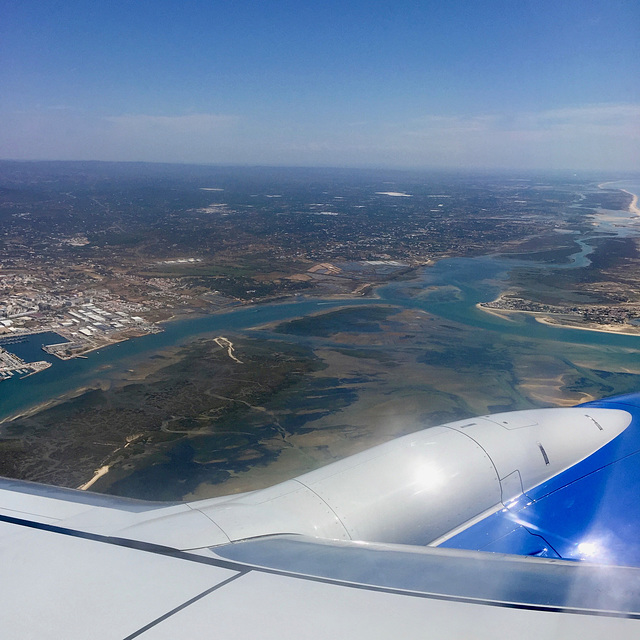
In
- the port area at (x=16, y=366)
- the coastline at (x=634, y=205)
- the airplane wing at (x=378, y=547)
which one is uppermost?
the coastline at (x=634, y=205)

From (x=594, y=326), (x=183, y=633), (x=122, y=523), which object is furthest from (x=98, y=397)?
(x=594, y=326)

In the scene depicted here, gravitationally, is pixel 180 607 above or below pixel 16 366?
above

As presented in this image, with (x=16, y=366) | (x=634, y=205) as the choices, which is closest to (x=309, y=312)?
(x=16, y=366)

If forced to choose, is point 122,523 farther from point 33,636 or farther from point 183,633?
point 183,633

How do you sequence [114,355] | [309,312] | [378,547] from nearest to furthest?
[378,547] → [114,355] → [309,312]

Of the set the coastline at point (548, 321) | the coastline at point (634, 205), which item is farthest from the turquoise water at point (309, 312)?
the coastline at point (634, 205)

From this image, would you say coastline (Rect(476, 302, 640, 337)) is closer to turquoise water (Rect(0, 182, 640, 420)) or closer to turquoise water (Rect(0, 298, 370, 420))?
turquoise water (Rect(0, 182, 640, 420))

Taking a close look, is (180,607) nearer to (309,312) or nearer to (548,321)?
(309,312)

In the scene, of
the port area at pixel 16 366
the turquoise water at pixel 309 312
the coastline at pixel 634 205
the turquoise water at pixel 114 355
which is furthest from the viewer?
the coastline at pixel 634 205

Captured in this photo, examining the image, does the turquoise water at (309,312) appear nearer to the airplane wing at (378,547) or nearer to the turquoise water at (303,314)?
the turquoise water at (303,314)
